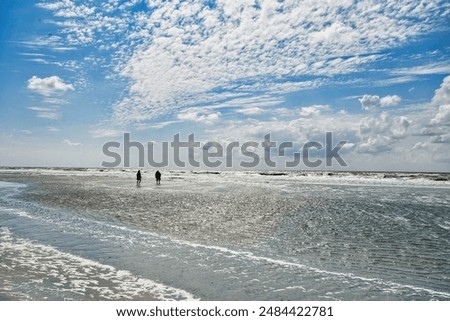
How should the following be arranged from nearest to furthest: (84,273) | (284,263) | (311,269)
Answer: (84,273), (311,269), (284,263)

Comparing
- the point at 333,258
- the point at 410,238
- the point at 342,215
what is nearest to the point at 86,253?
the point at 333,258

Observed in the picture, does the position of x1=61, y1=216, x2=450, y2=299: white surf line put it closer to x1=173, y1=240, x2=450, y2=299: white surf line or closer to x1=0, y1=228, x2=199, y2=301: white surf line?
x1=173, y1=240, x2=450, y2=299: white surf line

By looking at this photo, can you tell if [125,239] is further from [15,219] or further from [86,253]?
[15,219]

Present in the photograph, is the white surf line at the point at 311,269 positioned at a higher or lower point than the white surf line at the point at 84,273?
lower

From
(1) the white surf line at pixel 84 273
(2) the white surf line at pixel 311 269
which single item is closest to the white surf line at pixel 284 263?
(2) the white surf line at pixel 311 269

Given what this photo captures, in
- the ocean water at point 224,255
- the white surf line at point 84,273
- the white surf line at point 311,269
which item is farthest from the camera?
the white surf line at point 311,269

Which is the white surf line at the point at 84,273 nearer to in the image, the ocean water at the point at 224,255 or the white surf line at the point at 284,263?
the ocean water at the point at 224,255

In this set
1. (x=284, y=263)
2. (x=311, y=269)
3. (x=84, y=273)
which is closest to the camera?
(x=84, y=273)

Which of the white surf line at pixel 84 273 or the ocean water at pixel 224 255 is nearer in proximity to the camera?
the white surf line at pixel 84 273

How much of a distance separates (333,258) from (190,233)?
5843 mm

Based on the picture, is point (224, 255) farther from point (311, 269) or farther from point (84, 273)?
point (84, 273)

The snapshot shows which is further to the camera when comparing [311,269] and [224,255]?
[224,255]

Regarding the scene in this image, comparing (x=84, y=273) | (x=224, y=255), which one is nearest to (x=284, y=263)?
(x=224, y=255)

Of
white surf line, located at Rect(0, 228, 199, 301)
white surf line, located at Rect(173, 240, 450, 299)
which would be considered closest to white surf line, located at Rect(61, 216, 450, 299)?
white surf line, located at Rect(173, 240, 450, 299)
